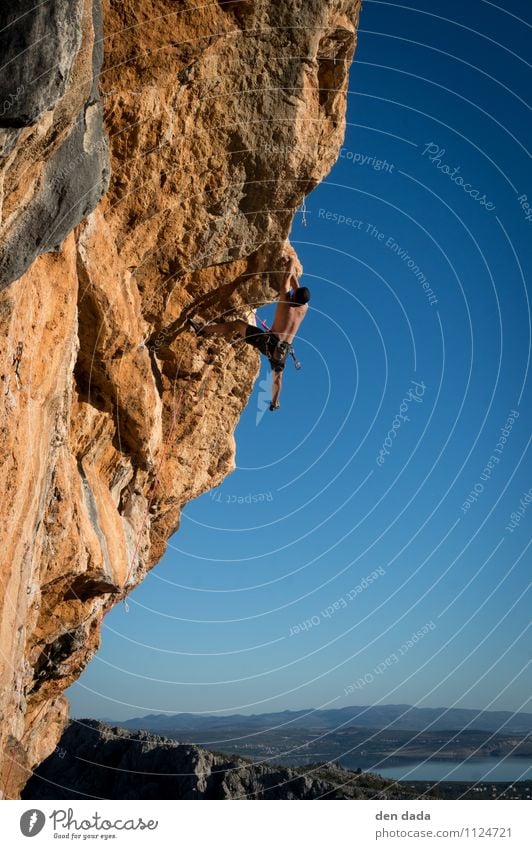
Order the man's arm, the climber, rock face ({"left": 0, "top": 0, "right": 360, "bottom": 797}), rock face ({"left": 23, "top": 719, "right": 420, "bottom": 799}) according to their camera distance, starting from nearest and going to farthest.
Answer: rock face ({"left": 0, "top": 0, "right": 360, "bottom": 797}) → the climber → the man's arm → rock face ({"left": 23, "top": 719, "right": 420, "bottom": 799})

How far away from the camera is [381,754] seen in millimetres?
29719

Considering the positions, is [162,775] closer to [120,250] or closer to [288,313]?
[288,313]

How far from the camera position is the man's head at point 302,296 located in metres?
15.1

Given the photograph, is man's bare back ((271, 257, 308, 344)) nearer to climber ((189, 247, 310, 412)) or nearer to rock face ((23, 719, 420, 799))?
climber ((189, 247, 310, 412))

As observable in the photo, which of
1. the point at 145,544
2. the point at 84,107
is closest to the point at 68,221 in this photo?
the point at 84,107

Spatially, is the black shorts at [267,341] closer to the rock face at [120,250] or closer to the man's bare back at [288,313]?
the man's bare back at [288,313]

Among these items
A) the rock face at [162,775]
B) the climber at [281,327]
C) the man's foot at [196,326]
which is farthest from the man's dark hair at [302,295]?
the rock face at [162,775]

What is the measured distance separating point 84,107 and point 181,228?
5.70m

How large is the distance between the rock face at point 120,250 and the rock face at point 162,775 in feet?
99.4

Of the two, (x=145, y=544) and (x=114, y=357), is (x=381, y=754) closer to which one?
(x=145, y=544)

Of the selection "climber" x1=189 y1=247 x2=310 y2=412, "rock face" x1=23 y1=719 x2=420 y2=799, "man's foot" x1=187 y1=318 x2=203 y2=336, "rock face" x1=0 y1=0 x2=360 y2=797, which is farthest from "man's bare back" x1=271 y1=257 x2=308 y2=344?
"rock face" x1=23 y1=719 x2=420 y2=799

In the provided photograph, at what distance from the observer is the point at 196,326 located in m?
15.2

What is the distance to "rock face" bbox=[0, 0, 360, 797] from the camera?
24.4 feet

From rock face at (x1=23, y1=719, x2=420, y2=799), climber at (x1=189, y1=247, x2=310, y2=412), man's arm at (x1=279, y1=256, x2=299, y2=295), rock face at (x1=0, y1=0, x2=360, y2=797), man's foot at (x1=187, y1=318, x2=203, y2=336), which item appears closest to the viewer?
rock face at (x1=0, y1=0, x2=360, y2=797)
